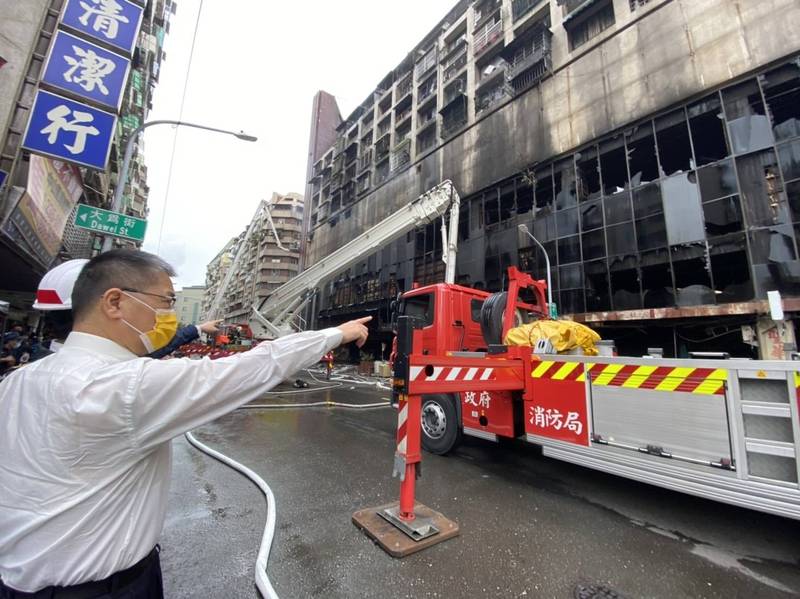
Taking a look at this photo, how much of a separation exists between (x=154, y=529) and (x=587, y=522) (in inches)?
147

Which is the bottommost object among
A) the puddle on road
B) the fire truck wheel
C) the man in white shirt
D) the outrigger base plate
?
the puddle on road

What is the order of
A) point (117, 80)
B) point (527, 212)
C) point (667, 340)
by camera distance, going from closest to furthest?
point (117, 80)
point (667, 340)
point (527, 212)

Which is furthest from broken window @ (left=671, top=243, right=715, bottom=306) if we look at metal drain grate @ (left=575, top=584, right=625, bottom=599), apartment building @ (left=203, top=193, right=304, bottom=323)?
apartment building @ (left=203, top=193, right=304, bottom=323)

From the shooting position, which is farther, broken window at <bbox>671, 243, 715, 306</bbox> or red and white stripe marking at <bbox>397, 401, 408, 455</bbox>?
broken window at <bbox>671, 243, 715, 306</bbox>

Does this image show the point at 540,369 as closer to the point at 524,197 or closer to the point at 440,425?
the point at 440,425

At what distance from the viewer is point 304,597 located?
7.72 ft

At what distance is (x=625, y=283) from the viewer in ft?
52.5

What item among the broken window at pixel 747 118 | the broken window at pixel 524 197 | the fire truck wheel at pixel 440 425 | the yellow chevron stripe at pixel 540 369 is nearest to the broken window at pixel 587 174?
the broken window at pixel 524 197

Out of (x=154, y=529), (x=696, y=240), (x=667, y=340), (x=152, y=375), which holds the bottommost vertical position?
(x=154, y=529)

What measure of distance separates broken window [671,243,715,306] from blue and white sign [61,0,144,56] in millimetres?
19148

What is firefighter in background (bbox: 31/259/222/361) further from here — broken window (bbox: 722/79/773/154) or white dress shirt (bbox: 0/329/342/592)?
broken window (bbox: 722/79/773/154)

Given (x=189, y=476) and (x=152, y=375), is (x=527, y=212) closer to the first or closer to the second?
(x=189, y=476)

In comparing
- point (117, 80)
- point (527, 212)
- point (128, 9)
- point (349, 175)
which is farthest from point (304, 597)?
point (349, 175)

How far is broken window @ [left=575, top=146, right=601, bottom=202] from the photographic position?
17969 millimetres
